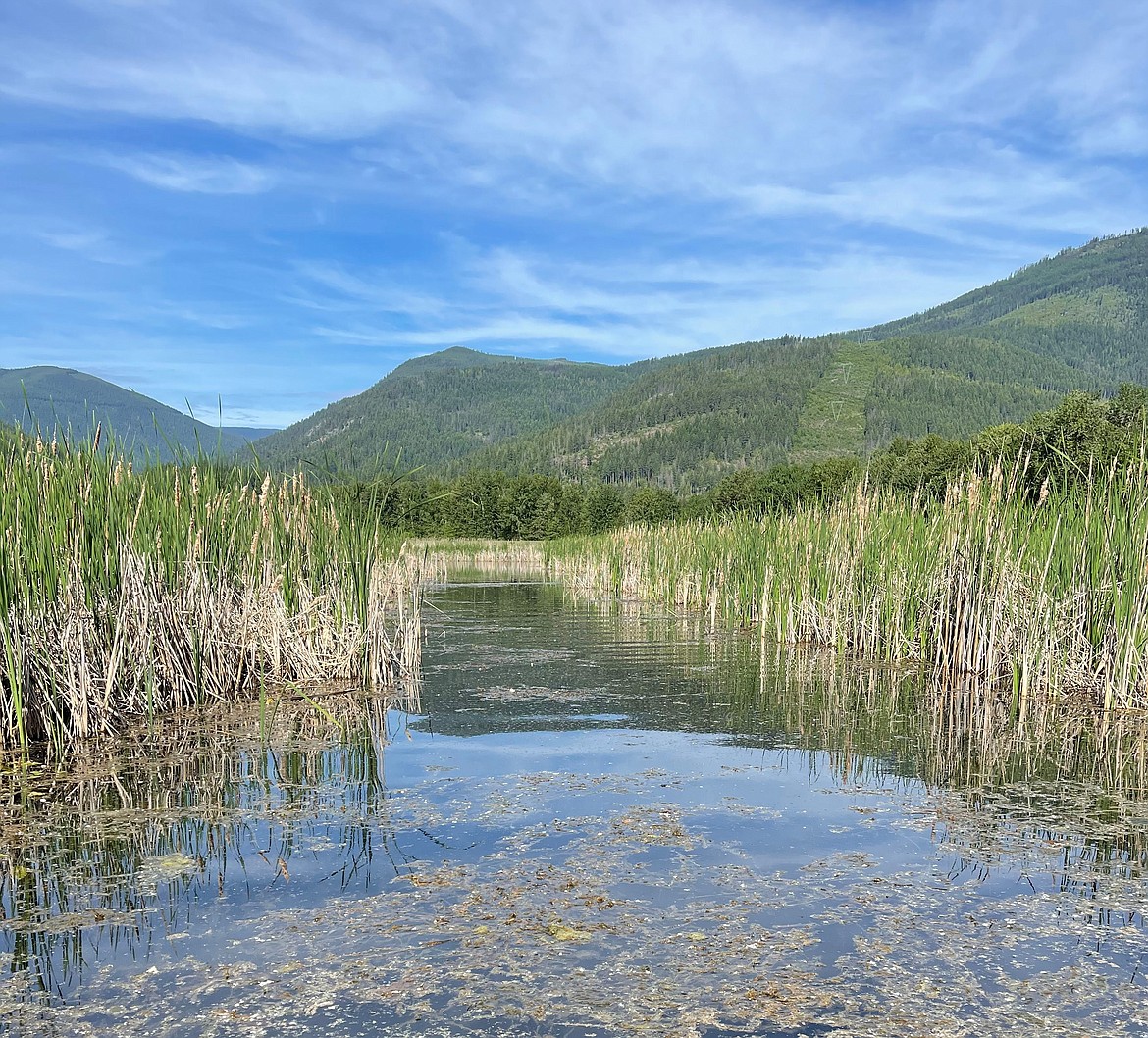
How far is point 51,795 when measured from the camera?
5.64 m

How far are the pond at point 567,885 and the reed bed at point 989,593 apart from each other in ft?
5.29

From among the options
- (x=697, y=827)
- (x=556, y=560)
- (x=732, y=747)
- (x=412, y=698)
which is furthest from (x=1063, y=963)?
(x=556, y=560)

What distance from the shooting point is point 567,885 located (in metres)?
4.43

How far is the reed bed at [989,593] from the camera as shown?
26.9 feet

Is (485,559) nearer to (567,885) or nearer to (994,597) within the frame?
(994,597)

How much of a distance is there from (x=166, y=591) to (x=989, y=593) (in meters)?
7.35

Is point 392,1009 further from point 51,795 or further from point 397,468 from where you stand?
point 397,468

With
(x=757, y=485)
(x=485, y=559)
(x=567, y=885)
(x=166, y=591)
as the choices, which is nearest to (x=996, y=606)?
(x=567, y=885)

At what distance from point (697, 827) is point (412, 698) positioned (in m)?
4.42

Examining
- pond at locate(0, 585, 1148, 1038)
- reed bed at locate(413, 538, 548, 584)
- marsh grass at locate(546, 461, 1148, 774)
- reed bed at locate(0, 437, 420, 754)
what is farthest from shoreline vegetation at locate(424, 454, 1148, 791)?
reed bed at locate(413, 538, 548, 584)

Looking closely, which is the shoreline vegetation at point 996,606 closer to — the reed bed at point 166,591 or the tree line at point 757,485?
the reed bed at point 166,591

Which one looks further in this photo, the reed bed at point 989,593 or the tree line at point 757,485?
the tree line at point 757,485

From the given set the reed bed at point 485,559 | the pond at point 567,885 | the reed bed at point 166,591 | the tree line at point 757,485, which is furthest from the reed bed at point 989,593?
the reed bed at point 485,559

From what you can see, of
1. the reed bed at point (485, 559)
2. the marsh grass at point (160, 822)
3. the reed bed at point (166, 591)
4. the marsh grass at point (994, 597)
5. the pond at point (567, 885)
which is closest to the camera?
the pond at point (567, 885)
